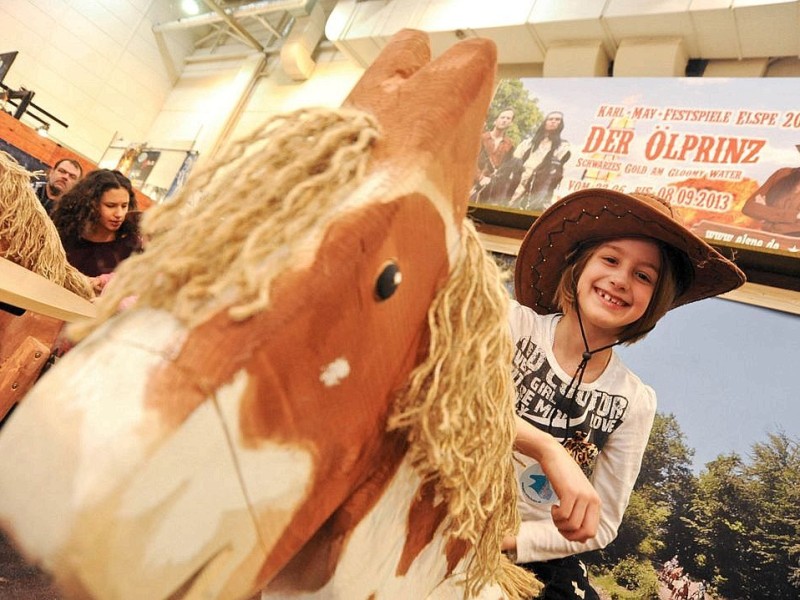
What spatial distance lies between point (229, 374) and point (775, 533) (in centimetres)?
164

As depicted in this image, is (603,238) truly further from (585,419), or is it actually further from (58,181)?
(58,181)

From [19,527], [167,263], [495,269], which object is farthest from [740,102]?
[19,527]

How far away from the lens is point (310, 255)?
330mm

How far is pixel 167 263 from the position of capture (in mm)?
318

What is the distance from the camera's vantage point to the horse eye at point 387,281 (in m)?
0.36

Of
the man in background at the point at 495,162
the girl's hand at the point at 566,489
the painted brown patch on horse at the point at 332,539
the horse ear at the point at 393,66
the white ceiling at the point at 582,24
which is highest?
the white ceiling at the point at 582,24

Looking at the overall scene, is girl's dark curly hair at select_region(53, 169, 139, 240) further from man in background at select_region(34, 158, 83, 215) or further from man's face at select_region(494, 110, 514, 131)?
man's face at select_region(494, 110, 514, 131)

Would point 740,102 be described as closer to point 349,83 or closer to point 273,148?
point 273,148

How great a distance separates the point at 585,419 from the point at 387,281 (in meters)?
0.73

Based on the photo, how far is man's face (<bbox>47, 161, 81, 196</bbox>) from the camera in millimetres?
2660

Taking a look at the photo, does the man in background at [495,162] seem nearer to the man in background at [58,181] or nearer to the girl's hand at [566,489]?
the girl's hand at [566,489]

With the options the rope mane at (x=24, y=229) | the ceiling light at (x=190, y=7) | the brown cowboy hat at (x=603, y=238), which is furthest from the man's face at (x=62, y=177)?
the ceiling light at (x=190, y=7)

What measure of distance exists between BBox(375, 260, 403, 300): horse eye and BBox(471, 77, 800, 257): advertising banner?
1.53 meters

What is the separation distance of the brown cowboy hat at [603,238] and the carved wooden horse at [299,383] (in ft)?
1.81
